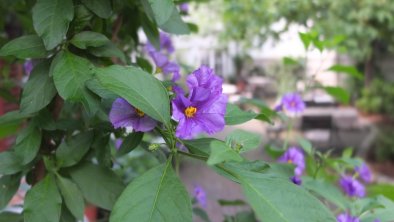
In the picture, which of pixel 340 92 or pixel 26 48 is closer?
pixel 26 48

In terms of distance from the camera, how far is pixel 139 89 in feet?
1.98

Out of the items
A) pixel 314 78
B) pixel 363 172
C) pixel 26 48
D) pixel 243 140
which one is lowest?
pixel 363 172

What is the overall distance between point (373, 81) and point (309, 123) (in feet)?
8.79

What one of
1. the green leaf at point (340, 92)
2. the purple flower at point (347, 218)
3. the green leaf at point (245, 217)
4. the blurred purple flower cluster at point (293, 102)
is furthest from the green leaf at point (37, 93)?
the blurred purple flower cluster at point (293, 102)

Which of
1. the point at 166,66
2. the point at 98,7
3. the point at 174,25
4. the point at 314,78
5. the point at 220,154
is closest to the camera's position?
the point at 220,154

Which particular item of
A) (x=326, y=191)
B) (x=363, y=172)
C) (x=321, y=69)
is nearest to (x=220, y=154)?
(x=326, y=191)

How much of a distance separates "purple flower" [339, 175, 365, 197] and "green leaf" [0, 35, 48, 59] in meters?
0.96

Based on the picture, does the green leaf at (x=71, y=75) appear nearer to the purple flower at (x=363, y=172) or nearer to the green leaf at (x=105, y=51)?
the green leaf at (x=105, y=51)

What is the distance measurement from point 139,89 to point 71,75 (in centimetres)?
14

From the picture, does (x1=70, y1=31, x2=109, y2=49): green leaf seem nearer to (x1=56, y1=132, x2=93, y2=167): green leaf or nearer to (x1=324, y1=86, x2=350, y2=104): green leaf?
(x1=56, y1=132, x2=93, y2=167): green leaf

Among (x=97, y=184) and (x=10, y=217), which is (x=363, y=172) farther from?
(x=10, y=217)

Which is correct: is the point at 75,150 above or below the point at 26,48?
below

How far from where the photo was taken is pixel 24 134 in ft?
2.62

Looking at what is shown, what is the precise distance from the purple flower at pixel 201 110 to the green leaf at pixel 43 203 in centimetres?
27
